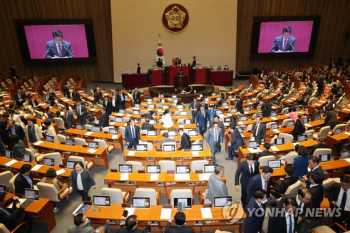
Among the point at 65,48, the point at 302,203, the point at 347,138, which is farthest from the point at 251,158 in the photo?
the point at 65,48

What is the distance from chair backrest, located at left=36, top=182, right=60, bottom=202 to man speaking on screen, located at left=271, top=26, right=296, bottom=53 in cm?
2097

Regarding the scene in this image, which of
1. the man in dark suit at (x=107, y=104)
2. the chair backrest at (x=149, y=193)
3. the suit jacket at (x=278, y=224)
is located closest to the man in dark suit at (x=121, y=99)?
the man in dark suit at (x=107, y=104)

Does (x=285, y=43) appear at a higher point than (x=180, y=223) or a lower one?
higher

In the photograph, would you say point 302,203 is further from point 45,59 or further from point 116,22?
point 45,59

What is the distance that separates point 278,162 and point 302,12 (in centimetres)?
1983

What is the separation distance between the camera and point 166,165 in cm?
652

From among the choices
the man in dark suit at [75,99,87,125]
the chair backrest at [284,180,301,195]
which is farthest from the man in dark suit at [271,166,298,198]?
the man in dark suit at [75,99,87,125]

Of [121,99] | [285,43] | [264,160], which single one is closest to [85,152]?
[264,160]

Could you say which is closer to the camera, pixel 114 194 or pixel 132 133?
pixel 114 194

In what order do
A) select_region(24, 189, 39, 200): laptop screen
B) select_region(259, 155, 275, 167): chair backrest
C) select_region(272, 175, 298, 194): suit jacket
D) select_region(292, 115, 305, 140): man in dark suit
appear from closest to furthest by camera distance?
select_region(272, 175, 298, 194): suit jacket < select_region(24, 189, 39, 200): laptop screen < select_region(259, 155, 275, 167): chair backrest < select_region(292, 115, 305, 140): man in dark suit

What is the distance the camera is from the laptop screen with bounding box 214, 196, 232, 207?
4823 mm

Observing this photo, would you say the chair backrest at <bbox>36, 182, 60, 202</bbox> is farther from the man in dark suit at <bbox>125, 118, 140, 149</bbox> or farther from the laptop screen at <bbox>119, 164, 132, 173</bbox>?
the man in dark suit at <bbox>125, 118, 140, 149</bbox>

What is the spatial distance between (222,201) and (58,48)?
65.8ft

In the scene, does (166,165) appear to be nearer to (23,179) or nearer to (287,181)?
(287,181)
